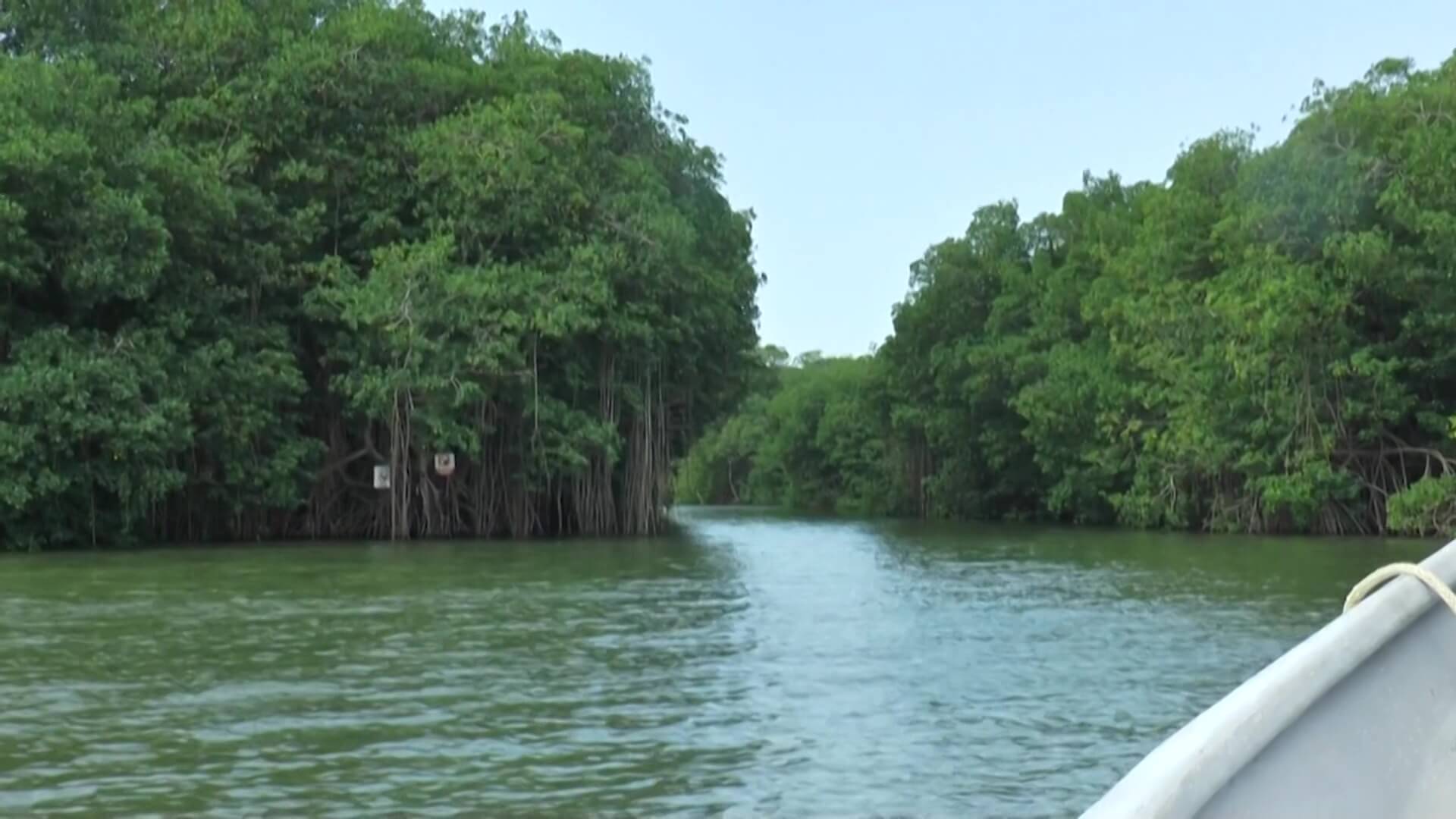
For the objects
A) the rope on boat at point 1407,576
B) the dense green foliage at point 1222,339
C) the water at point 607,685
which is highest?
the dense green foliage at point 1222,339

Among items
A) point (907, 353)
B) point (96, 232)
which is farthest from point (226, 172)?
point (907, 353)

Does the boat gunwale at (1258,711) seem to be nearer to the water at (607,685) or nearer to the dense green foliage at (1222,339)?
the water at (607,685)

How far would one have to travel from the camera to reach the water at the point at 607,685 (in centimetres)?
707

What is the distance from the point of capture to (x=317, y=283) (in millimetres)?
30578

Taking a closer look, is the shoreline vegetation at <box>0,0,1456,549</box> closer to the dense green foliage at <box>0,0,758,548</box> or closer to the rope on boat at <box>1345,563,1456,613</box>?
the dense green foliage at <box>0,0,758,548</box>

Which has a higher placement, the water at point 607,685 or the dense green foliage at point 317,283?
the dense green foliage at point 317,283

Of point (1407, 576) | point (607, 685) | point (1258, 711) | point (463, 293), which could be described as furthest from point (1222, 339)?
point (1258, 711)

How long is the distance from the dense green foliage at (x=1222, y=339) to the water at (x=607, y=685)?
41.4 ft

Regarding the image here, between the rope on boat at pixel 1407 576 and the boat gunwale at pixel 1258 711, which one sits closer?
the boat gunwale at pixel 1258 711

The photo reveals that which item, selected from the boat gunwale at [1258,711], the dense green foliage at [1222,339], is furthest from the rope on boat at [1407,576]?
the dense green foliage at [1222,339]

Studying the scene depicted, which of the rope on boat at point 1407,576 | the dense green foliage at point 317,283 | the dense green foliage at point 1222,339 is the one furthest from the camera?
the dense green foliage at point 1222,339

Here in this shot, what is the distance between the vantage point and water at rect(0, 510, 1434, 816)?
7074mm

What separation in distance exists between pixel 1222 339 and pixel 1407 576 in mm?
33902

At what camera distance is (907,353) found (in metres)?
54.2
